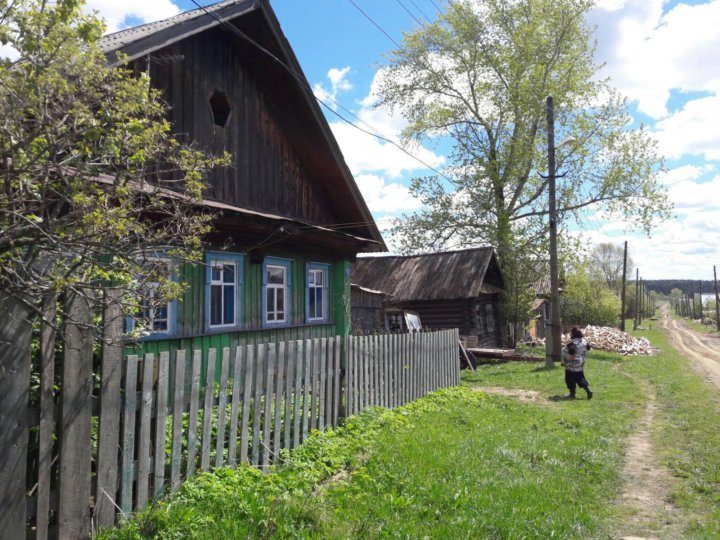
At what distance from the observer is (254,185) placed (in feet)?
32.3

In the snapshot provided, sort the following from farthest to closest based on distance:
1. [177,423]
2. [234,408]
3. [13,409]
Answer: [234,408]
[177,423]
[13,409]

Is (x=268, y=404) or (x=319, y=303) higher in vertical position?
(x=319, y=303)

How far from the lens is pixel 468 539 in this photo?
405cm

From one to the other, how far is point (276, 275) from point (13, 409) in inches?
278

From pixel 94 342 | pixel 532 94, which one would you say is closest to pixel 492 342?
pixel 532 94

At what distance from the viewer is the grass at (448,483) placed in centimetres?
404

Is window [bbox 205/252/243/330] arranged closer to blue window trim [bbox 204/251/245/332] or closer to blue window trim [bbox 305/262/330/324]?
blue window trim [bbox 204/251/245/332]

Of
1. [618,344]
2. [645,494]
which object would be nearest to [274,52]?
[645,494]

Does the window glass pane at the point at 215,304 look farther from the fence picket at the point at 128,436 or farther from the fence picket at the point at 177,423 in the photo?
the fence picket at the point at 128,436

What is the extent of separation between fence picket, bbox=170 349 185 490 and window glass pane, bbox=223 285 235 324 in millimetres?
4562

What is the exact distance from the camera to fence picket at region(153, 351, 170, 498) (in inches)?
162

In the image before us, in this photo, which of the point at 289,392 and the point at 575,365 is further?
the point at 575,365

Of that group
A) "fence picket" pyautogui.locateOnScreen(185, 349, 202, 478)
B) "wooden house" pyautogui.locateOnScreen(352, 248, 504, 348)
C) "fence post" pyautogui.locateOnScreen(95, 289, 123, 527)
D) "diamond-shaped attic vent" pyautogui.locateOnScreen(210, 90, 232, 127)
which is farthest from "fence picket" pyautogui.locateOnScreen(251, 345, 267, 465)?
"wooden house" pyautogui.locateOnScreen(352, 248, 504, 348)

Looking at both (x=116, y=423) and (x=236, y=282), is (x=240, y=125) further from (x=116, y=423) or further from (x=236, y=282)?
(x=116, y=423)
